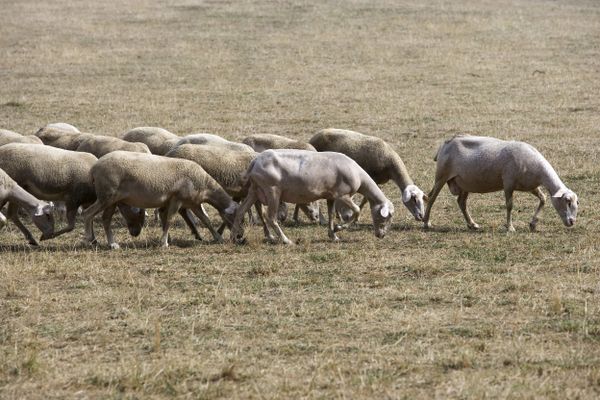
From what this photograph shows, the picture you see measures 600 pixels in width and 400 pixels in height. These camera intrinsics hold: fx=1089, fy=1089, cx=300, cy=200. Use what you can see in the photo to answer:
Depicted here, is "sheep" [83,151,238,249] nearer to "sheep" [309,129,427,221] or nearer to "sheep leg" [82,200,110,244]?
"sheep leg" [82,200,110,244]

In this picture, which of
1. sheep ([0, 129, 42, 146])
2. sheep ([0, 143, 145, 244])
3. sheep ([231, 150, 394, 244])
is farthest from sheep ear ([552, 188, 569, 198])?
sheep ([0, 129, 42, 146])

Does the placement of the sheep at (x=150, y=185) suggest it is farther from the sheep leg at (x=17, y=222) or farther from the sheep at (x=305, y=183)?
the sheep leg at (x=17, y=222)

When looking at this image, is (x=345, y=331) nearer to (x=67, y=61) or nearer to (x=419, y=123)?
(x=419, y=123)

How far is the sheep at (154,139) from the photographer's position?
1764 cm

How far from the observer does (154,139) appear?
18.0 metres

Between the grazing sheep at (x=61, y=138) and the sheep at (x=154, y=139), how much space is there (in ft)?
2.94

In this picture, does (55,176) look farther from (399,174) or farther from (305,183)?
(399,174)

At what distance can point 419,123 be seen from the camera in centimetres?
2602

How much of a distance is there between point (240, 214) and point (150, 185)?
130 cm

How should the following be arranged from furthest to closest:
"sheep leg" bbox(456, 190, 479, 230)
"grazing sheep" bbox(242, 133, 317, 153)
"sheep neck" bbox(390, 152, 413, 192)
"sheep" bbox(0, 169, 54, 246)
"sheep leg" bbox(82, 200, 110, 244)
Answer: "grazing sheep" bbox(242, 133, 317, 153) < "sheep neck" bbox(390, 152, 413, 192) < "sheep leg" bbox(456, 190, 479, 230) < "sheep leg" bbox(82, 200, 110, 244) < "sheep" bbox(0, 169, 54, 246)

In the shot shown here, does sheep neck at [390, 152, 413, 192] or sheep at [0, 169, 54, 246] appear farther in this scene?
sheep neck at [390, 152, 413, 192]

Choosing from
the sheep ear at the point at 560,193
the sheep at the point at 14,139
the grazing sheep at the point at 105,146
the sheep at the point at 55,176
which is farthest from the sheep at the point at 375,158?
the sheep at the point at 14,139

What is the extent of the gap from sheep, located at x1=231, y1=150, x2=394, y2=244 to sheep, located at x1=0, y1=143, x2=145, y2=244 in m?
1.71

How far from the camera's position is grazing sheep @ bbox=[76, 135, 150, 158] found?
53.4ft
